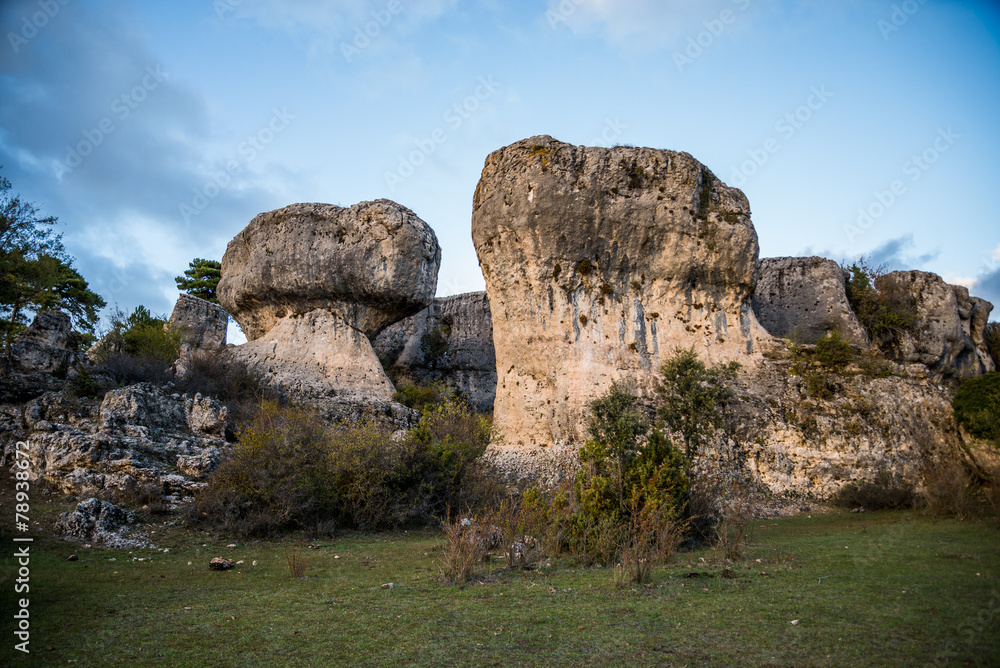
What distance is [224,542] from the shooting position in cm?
848

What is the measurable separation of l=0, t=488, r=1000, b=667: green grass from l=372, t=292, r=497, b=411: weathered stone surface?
52.6 ft

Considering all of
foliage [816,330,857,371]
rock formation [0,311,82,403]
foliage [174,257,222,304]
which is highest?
foliage [174,257,222,304]

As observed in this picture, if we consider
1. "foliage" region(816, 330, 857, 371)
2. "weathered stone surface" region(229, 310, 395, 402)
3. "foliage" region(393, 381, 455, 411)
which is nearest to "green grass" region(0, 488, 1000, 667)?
"foliage" region(816, 330, 857, 371)

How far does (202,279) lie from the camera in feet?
114

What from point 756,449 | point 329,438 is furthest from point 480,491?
point 756,449

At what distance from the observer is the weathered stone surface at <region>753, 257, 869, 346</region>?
17.4 meters

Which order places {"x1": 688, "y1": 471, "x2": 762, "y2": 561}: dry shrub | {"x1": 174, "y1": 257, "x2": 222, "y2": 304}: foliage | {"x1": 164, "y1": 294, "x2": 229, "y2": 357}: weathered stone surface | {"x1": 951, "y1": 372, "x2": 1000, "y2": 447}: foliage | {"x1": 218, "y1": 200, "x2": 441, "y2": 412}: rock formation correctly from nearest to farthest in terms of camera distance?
{"x1": 688, "y1": 471, "x2": 762, "y2": 561}: dry shrub
{"x1": 951, "y1": 372, "x2": 1000, "y2": 447}: foliage
{"x1": 218, "y1": 200, "x2": 441, "y2": 412}: rock formation
{"x1": 164, "y1": 294, "x2": 229, "y2": 357}: weathered stone surface
{"x1": 174, "y1": 257, "x2": 222, "y2": 304}: foliage

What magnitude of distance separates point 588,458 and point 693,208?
8991mm

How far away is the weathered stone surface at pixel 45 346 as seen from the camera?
13586 mm

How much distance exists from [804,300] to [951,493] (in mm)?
9469

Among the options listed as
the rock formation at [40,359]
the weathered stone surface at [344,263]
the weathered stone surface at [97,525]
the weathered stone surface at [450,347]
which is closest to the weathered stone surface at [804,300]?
the weathered stone surface at [450,347]

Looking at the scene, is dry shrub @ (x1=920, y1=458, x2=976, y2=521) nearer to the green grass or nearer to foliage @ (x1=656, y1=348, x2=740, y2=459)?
the green grass

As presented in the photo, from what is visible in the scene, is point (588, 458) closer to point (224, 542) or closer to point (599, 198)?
point (224, 542)

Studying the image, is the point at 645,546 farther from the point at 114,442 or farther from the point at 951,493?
the point at 114,442
